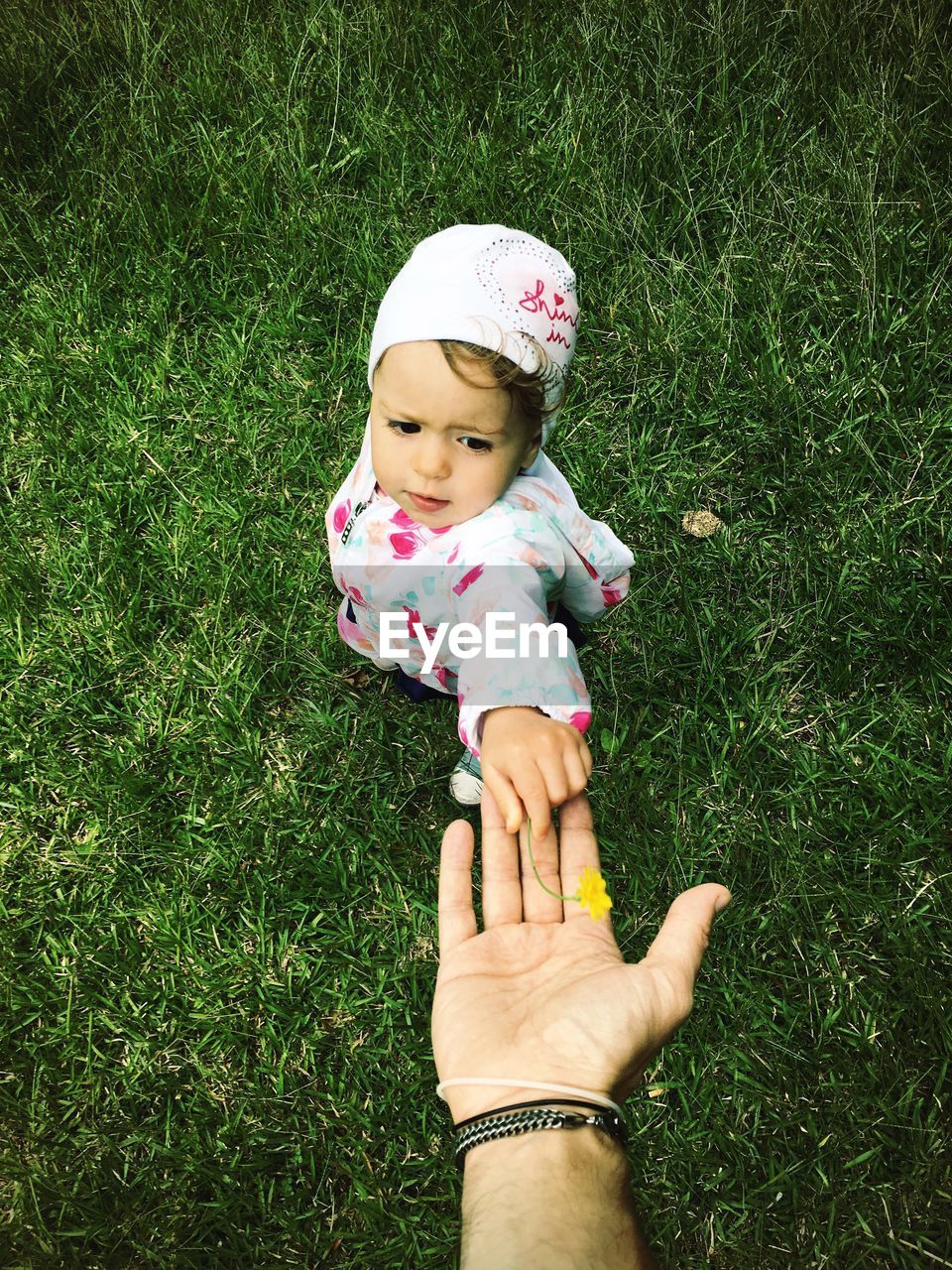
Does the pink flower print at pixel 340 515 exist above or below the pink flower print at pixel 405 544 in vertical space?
below

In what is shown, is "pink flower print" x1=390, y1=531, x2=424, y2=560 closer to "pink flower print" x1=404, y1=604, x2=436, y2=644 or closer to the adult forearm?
"pink flower print" x1=404, y1=604, x2=436, y2=644

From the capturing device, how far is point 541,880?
164 centimetres

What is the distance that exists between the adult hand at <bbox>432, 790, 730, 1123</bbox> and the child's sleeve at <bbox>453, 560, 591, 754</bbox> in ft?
0.51

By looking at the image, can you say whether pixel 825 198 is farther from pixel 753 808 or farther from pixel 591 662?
pixel 753 808

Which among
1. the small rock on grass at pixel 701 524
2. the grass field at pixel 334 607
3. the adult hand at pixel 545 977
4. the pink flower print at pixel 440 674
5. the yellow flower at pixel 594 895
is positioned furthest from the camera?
the small rock on grass at pixel 701 524

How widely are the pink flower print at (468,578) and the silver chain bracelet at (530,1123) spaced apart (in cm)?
91

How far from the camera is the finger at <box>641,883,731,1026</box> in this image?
1.40 m

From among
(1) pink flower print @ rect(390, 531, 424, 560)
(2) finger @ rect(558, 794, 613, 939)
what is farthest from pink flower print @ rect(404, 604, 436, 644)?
(2) finger @ rect(558, 794, 613, 939)

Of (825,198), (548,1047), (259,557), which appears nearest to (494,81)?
(825,198)

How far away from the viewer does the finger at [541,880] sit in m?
1.65

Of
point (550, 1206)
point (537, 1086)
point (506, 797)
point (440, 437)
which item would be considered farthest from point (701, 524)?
point (550, 1206)

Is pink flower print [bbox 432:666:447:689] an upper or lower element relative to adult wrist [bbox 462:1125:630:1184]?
lower

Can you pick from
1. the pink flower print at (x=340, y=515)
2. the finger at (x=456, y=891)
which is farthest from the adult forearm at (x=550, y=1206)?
the pink flower print at (x=340, y=515)

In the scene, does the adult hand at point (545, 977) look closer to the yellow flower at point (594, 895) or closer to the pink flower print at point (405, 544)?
the yellow flower at point (594, 895)
